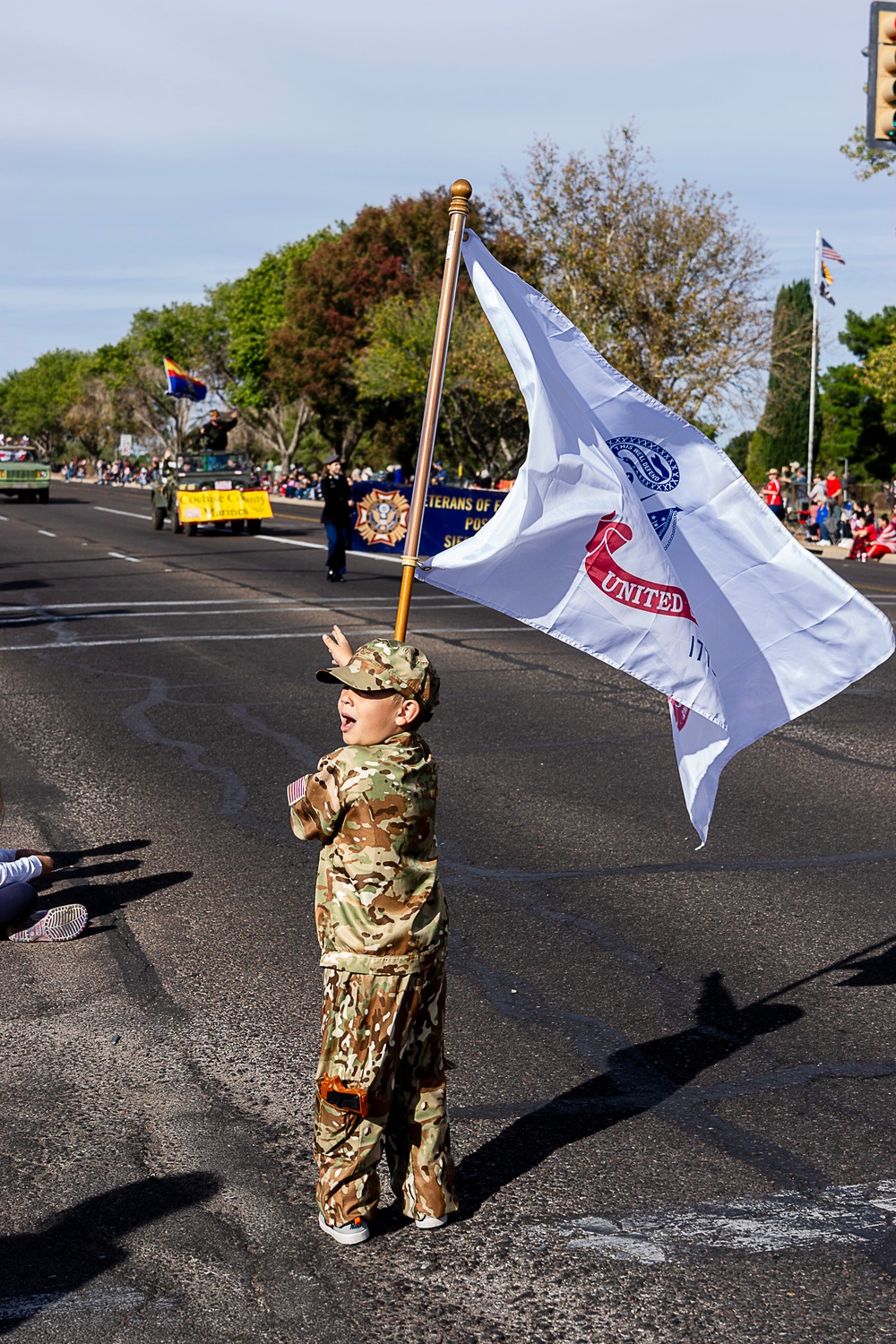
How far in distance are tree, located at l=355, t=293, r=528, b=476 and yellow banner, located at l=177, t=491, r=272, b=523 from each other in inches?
590

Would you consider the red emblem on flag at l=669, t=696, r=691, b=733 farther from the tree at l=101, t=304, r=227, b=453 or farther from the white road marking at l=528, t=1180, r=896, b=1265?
the tree at l=101, t=304, r=227, b=453

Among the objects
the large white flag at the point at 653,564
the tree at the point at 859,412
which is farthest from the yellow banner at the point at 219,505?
the tree at the point at 859,412

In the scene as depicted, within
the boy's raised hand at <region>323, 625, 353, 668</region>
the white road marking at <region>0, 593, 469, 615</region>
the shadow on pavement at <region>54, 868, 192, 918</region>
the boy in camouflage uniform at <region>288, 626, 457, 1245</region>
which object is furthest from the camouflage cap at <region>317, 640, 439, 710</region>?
the white road marking at <region>0, 593, 469, 615</region>

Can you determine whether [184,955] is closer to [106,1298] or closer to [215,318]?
[106,1298]

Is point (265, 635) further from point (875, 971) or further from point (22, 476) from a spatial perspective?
point (22, 476)

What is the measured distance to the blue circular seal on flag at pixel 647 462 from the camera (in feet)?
15.8

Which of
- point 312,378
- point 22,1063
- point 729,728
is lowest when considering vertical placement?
point 22,1063

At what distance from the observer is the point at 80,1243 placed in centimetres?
366

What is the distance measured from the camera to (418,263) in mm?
62688

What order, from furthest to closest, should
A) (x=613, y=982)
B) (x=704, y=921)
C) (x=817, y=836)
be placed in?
(x=817, y=836) → (x=704, y=921) → (x=613, y=982)

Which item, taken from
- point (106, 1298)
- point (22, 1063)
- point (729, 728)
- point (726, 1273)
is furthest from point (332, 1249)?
point (729, 728)

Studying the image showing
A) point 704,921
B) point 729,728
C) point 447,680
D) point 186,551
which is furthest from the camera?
point 186,551

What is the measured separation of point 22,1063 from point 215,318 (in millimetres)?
101997

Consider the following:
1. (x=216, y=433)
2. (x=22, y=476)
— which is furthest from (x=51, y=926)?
(x=22, y=476)
